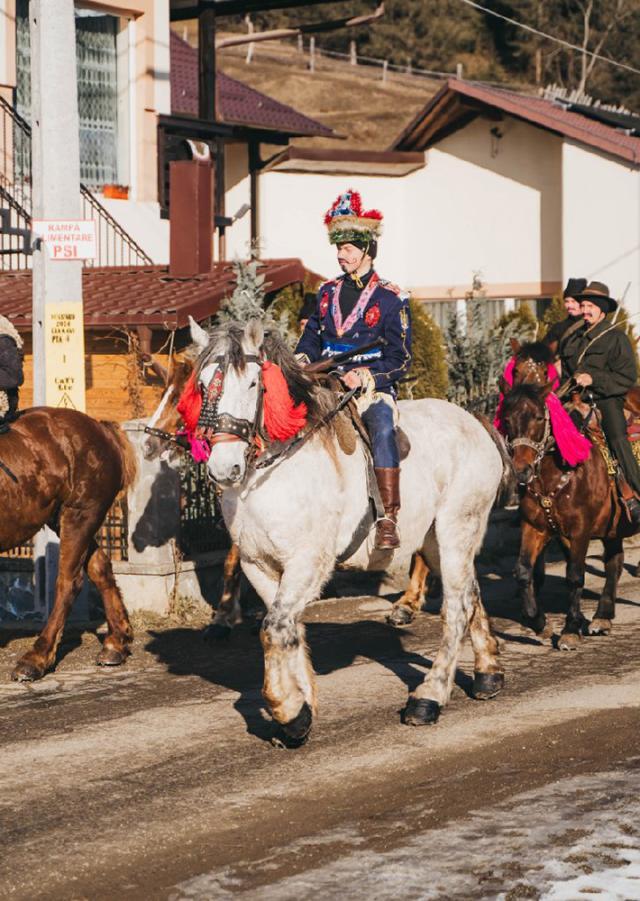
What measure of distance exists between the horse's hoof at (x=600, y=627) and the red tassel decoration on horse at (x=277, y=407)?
4561 mm

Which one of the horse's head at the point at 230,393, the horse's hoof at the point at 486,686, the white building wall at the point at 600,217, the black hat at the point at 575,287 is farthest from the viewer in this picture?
the white building wall at the point at 600,217

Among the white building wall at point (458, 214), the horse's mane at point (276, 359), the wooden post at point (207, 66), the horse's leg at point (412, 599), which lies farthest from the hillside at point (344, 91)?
the horse's mane at point (276, 359)

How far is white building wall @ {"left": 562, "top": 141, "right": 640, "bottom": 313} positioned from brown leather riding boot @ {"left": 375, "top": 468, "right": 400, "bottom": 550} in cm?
2329

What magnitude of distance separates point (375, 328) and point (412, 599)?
4.03 metres

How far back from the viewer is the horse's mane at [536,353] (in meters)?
12.6

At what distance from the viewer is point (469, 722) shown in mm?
9156

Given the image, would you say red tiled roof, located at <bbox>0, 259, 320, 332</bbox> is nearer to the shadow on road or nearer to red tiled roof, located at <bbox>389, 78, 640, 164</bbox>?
the shadow on road

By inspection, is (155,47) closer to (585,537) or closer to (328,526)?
(585,537)

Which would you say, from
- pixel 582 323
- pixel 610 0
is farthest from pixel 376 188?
pixel 610 0

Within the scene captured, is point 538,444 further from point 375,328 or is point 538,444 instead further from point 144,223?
point 144,223

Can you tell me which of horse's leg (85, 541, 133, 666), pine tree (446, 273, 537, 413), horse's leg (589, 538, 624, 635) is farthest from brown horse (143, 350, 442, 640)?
pine tree (446, 273, 537, 413)

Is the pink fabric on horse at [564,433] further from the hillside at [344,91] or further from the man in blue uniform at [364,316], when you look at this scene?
the hillside at [344,91]

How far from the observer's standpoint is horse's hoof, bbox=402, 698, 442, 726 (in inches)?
356

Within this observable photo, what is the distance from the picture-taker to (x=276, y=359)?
8516 millimetres
